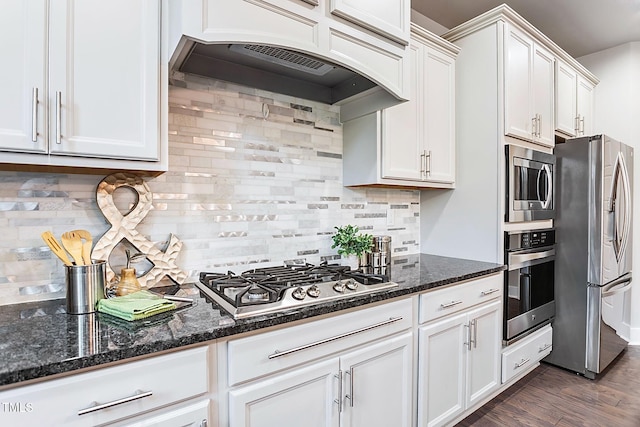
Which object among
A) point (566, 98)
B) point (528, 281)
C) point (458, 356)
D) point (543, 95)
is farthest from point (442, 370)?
point (566, 98)

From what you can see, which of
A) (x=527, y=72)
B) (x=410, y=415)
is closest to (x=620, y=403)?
(x=410, y=415)

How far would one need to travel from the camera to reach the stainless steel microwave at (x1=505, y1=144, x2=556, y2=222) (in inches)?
92.9

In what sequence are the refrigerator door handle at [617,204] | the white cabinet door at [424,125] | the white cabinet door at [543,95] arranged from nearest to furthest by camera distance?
the white cabinet door at [424,125] → the white cabinet door at [543,95] → the refrigerator door handle at [617,204]

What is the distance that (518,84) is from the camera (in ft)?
8.09

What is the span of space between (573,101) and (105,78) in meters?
3.53

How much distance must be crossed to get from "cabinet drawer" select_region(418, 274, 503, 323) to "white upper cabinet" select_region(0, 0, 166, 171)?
1373 mm

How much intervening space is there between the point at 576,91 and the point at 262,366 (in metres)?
3.52

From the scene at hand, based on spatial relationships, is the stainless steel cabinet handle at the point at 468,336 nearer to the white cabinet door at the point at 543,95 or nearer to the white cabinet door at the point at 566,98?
the white cabinet door at the point at 543,95

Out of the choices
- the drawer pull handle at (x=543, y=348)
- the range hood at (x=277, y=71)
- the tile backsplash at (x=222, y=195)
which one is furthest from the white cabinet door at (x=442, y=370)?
the range hood at (x=277, y=71)

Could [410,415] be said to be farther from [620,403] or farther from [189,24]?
[189,24]

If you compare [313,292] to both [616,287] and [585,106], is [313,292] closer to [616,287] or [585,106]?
[616,287]

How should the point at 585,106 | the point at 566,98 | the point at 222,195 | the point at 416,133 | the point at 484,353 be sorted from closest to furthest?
1. the point at 222,195
2. the point at 484,353
3. the point at 416,133
4. the point at 566,98
5. the point at 585,106

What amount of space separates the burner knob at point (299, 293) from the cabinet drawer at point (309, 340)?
0.35 ft

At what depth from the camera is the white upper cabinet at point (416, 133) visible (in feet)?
7.00
